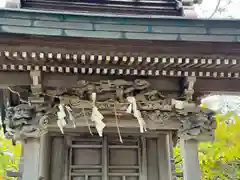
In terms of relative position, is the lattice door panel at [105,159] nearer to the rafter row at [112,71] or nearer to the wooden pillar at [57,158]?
the wooden pillar at [57,158]

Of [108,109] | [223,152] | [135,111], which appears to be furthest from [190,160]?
[223,152]

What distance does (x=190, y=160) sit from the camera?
5238mm

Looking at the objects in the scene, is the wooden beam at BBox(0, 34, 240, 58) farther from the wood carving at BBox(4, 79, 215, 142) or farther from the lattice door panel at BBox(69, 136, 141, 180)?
the lattice door panel at BBox(69, 136, 141, 180)

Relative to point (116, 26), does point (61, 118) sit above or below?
below

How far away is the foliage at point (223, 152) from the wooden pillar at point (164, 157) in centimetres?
269

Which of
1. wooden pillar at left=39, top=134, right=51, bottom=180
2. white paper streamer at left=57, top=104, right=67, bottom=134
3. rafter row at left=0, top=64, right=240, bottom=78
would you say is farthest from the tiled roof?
wooden pillar at left=39, top=134, right=51, bottom=180

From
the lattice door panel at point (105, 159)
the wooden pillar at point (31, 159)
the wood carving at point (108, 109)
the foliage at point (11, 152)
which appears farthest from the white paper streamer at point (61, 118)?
the foliage at point (11, 152)

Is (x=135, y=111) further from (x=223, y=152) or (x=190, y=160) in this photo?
(x=223, y=152)

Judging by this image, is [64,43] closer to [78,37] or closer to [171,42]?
[78,37]

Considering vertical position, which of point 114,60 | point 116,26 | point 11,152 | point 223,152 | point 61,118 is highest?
point 116,26

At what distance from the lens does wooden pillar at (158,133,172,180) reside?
6430mm

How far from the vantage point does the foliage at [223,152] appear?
952 centimetres

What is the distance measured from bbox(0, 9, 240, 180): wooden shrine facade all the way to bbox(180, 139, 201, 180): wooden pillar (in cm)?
2

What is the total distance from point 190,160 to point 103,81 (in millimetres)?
2102
